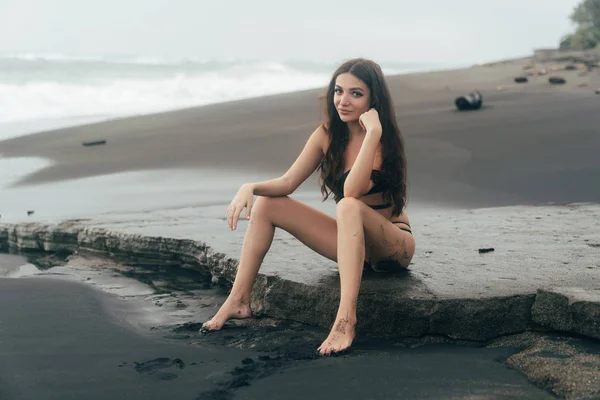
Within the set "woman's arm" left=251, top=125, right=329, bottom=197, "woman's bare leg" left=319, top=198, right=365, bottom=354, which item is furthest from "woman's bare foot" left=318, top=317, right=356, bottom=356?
"woman's arm" left=251, top=125, right=329, bottom=197

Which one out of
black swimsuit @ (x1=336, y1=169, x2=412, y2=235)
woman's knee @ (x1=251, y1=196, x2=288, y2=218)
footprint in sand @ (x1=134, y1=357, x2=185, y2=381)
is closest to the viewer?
footprint in sand @ (x1=134, y1=357, x2=185, y2=381)

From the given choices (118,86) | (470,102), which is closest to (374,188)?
(470,102)

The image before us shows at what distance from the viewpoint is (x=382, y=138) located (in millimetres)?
4164

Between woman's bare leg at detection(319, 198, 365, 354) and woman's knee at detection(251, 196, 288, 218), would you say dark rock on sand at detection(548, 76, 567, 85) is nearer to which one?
woman's knee at detection(251, 196, 288, 218)

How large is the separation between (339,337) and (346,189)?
2.56 ft

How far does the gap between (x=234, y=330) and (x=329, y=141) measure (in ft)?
3.65

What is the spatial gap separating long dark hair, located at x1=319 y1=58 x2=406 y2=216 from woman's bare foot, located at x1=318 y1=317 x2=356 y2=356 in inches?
33.1

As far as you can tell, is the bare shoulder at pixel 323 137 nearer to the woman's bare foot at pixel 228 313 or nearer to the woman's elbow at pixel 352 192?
the woman's elbow at pixel 352 192

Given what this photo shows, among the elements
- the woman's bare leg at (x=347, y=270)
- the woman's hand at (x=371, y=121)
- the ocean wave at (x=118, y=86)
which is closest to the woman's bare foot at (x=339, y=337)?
the woman's bare leg at (x=347, y=270)

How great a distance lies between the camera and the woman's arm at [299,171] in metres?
4.11

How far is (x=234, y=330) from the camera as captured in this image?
3914 mm

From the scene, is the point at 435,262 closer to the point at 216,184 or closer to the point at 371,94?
the point at 371,94

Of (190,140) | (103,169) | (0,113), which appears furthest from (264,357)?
(0,113)

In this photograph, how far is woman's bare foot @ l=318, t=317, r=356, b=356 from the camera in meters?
3.42
